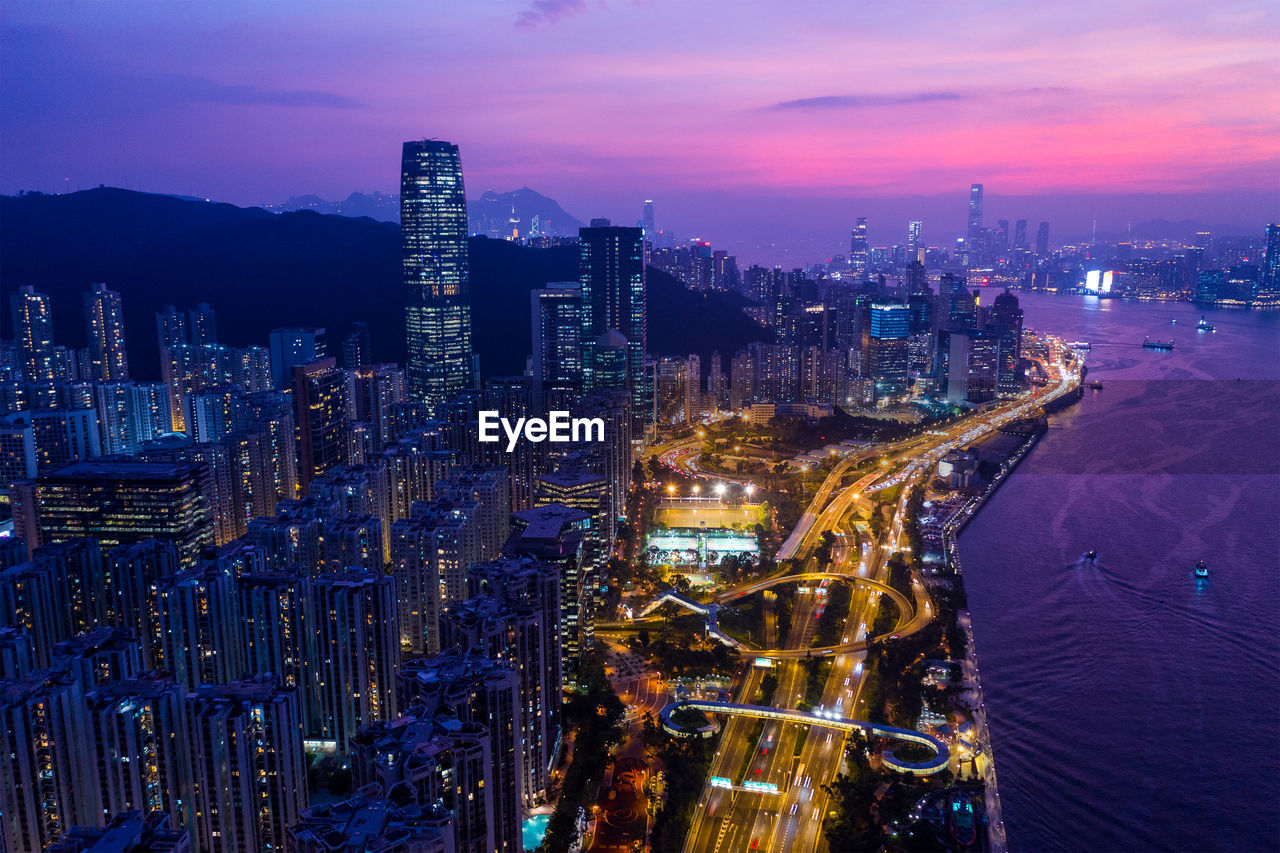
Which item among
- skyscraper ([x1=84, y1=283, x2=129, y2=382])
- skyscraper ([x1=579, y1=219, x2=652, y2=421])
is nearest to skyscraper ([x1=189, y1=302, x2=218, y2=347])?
skyscraper ([x1=84, y1=283, x2=129, y2=382])

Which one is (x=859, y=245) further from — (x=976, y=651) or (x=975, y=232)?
(x=976, y=651)

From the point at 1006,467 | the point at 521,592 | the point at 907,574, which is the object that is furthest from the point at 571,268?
the point at 521,592

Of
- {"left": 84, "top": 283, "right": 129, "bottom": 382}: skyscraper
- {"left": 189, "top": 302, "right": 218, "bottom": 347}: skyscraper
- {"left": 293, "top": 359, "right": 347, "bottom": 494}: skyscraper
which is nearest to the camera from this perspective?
{"left": 293, "top": 359, "right": 347, "bottom": 494}: skyscraper

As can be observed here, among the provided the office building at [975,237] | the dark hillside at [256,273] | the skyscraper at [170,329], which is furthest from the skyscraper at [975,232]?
the skyscraper at [170,329]

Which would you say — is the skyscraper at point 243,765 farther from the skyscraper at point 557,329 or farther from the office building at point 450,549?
the skyscraper at point 557,329

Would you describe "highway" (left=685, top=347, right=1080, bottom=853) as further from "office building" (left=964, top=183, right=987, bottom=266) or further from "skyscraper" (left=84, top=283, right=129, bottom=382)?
"office building" (left=964, top=183, right=987, bottom=266)

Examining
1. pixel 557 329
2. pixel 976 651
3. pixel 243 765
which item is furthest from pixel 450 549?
pixel 557 329

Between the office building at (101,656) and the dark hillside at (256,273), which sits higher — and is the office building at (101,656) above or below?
below
